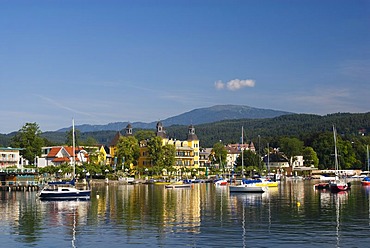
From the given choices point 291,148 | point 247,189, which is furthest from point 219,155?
point 247,189

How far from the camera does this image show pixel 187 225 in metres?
40.1

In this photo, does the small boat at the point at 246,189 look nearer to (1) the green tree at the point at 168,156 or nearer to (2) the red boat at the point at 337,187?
(2) the red boat at the point at 337,187

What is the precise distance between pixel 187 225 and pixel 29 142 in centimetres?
9523

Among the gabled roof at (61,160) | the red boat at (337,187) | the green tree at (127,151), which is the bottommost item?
the red boat at (337,187)

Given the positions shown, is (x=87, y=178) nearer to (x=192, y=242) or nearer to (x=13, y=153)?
(x=13, y=153)

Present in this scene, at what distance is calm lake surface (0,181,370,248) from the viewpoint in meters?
33.0

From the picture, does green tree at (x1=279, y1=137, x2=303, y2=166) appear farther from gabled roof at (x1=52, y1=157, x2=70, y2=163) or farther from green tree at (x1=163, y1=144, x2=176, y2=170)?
gabled roof at (x1=52, y1=157, x2=70, y2=163)

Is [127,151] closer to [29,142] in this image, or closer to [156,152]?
[156,152]

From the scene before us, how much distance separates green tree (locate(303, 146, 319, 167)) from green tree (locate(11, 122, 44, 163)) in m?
83.4

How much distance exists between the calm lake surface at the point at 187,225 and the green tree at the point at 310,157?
118483mm

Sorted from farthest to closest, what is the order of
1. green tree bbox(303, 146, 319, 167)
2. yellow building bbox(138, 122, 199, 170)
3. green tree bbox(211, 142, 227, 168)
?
green tree bbox(303, 146, 319, 167) < green tree bbox(211, 142, 227, 168) < yellow building bbox(138, 122, 199, 170)

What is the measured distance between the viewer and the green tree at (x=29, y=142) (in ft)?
415

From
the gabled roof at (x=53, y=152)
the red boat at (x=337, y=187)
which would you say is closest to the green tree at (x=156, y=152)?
the gabled roof at (x=53, y=152)

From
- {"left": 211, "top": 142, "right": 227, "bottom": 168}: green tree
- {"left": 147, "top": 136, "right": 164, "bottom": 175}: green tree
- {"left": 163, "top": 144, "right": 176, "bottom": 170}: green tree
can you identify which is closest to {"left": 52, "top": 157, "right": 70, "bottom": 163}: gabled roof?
{"left": 147, "top": 136, "right": 164, "bottom": 175}: green tree
